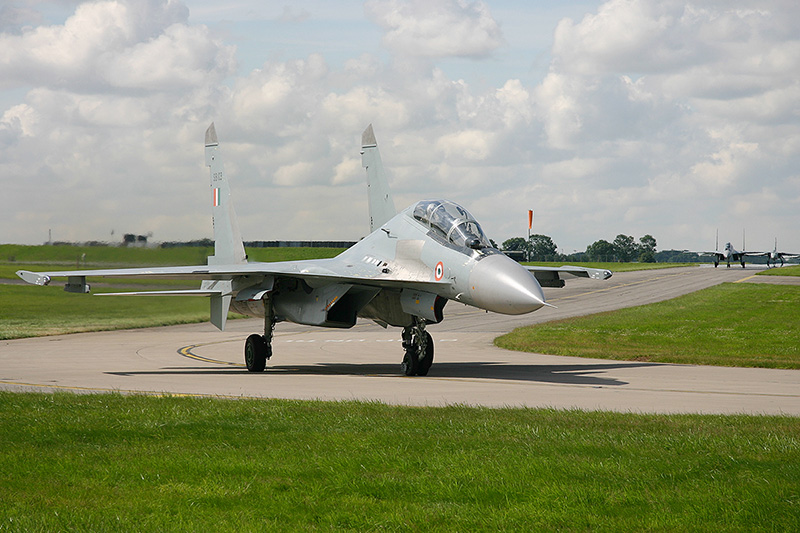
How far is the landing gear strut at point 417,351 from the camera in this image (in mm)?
17406

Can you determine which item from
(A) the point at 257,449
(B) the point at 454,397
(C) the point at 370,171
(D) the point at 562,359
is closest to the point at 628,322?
(D) the point at 562,359

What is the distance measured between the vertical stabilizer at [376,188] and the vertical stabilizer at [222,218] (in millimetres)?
4098

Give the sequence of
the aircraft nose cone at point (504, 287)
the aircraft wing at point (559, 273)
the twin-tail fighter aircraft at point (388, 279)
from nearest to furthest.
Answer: the aircraft nose cone at point (504, 287) < the twin-tail fighter aircraft at point (388, 279) < the aircraft wing at point (559, 273)

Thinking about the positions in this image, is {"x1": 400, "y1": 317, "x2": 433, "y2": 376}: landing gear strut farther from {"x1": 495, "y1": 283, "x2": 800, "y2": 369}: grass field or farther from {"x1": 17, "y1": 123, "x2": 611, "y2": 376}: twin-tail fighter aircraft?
{"x1": 495, "y1": 283, "x2": 800, "y2": 369}: grass field

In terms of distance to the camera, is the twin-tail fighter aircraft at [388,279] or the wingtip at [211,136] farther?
the wingtip at [211,136]

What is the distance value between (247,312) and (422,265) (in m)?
5.74

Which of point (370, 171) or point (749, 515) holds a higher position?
point (370, 171)

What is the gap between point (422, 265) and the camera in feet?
54.9

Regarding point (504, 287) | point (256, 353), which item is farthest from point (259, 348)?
point (504, 287)

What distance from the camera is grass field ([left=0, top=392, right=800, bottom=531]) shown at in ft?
19.5

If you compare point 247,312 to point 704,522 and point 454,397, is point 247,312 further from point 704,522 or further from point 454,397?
point 704,522

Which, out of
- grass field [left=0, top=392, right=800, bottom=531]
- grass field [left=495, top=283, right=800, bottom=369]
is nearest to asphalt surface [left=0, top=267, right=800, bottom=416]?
grass field [left=495, top=283, right=800, bottom=369]

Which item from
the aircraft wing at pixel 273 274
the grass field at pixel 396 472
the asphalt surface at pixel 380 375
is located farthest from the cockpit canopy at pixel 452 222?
the grass field at pixel 396 472

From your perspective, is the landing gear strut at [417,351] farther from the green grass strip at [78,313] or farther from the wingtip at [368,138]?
the green grass strip at [78,313]
